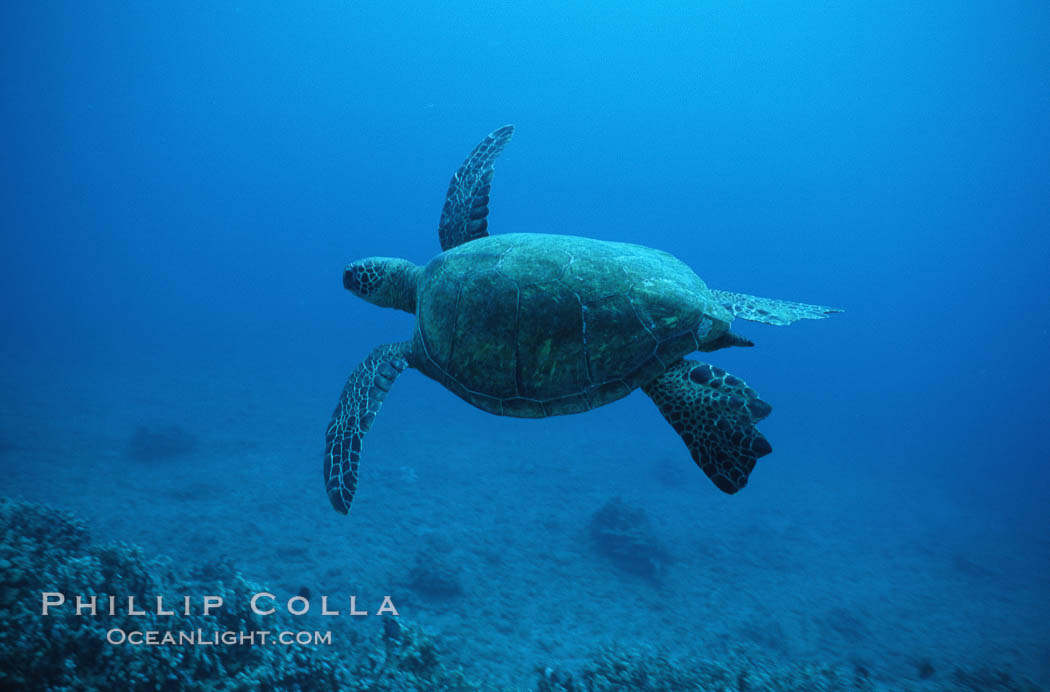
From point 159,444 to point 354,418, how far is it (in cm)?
1489

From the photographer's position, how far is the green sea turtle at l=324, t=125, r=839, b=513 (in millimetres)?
3018

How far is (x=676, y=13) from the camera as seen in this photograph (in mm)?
77250

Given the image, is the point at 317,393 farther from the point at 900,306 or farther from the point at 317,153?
the point at 900,306

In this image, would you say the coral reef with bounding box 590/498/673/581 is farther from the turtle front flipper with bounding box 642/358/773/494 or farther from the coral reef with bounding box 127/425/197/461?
the coral reef with bounding box 127/425/197/461

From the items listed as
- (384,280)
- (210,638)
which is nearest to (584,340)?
(384,280)

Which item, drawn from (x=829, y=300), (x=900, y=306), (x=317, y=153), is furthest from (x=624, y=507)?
(x=900, y=306)

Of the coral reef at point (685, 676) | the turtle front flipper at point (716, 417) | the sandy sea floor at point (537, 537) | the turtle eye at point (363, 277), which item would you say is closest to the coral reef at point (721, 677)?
the coral reef at point (685, 676)

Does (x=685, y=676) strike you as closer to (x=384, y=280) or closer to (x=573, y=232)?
(x=384, y=280)

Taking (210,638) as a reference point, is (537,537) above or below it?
above

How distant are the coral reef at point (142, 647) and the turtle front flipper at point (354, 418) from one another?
193 centimetres

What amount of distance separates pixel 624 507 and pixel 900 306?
133389mm

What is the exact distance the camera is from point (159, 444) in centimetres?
1434

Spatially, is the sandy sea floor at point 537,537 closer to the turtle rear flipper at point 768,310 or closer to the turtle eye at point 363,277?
the turtle eye at point 363,277

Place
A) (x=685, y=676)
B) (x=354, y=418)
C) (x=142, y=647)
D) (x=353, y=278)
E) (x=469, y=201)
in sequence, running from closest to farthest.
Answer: (x=142, y=647) → (x=354, y=418) → (x=469, y=201) → (x=353, y=278) → (x=685, y=676)
